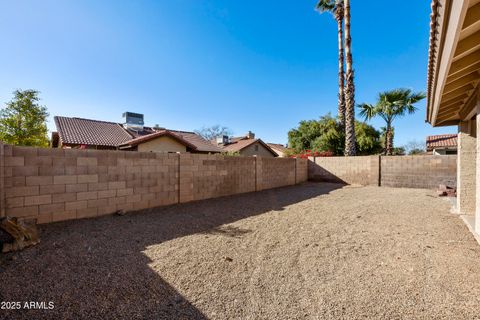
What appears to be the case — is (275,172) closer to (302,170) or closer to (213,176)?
(302,170)

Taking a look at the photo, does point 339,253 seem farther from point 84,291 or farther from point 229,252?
point 84,291

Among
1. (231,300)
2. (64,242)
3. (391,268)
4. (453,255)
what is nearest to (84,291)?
(231,300)

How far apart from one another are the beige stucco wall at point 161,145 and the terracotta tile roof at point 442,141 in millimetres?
21085

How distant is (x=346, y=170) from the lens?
41.9 feet

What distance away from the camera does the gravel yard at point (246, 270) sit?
211 centimetres

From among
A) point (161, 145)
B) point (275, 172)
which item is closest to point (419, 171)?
point (275, 172)

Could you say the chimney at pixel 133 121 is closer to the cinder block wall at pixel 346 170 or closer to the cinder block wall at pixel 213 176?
the cinder block wall at pixel 213 176

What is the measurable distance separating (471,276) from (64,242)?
5740 millimetres

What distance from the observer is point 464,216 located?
5.40 metres

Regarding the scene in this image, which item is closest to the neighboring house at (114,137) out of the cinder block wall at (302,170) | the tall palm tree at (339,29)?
the cinder block wall at (302,170)

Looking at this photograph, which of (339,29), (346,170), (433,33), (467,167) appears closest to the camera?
(433,33)

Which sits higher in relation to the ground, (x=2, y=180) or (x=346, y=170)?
(x=2, y=180)

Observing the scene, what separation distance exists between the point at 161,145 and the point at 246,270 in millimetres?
14782

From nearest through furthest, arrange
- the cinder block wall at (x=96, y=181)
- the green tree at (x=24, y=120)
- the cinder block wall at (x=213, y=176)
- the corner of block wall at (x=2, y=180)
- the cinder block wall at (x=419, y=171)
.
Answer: the corner of block wall at (x=2, y=180), the cinder block wall at (x=96, y=181), the cinder block wall at (x=213, y=176), the cinder block wall at (x=419, y=171), the green tree at (x=24, y=120)
